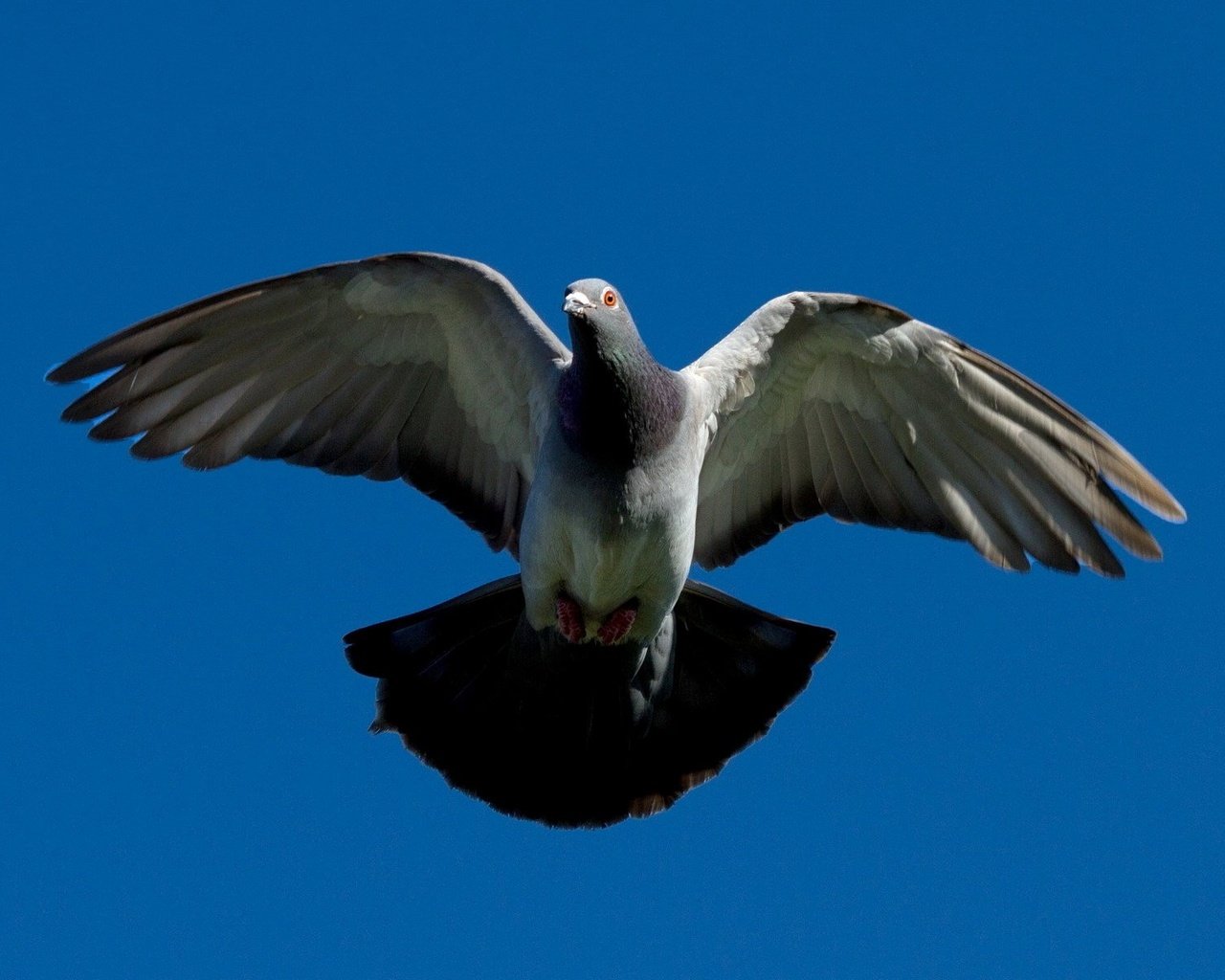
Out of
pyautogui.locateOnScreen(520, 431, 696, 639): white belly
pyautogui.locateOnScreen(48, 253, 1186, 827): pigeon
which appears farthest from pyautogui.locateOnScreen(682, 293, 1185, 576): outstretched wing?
pyautogui.locateOnScreen(520, 431, 696, 639): white belly

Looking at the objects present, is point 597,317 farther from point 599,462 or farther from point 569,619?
point 569,619

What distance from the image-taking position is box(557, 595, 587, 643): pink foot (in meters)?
10.1

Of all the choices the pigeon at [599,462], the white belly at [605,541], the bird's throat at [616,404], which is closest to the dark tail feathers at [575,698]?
the pigeon at [599,462]

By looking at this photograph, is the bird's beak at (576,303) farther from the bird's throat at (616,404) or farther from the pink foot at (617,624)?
the pink foot at (617,624)

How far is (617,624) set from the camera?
10.2 meters

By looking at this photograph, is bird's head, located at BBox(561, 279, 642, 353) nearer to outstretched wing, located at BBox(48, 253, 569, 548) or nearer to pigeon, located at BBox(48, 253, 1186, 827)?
pigeon, located at BBox(48, 253, 1186, 827)

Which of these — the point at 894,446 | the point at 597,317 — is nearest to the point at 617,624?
the point at 597,317

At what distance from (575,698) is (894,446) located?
2.44 metres

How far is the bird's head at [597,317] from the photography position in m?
9.21

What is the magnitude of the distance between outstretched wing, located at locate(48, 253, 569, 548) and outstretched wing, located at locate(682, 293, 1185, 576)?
47.4 inches

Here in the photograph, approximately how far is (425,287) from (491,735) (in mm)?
2708

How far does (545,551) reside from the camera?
9773mm

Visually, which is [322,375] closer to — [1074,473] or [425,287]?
[425,287]

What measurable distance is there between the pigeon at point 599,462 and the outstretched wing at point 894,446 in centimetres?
2
